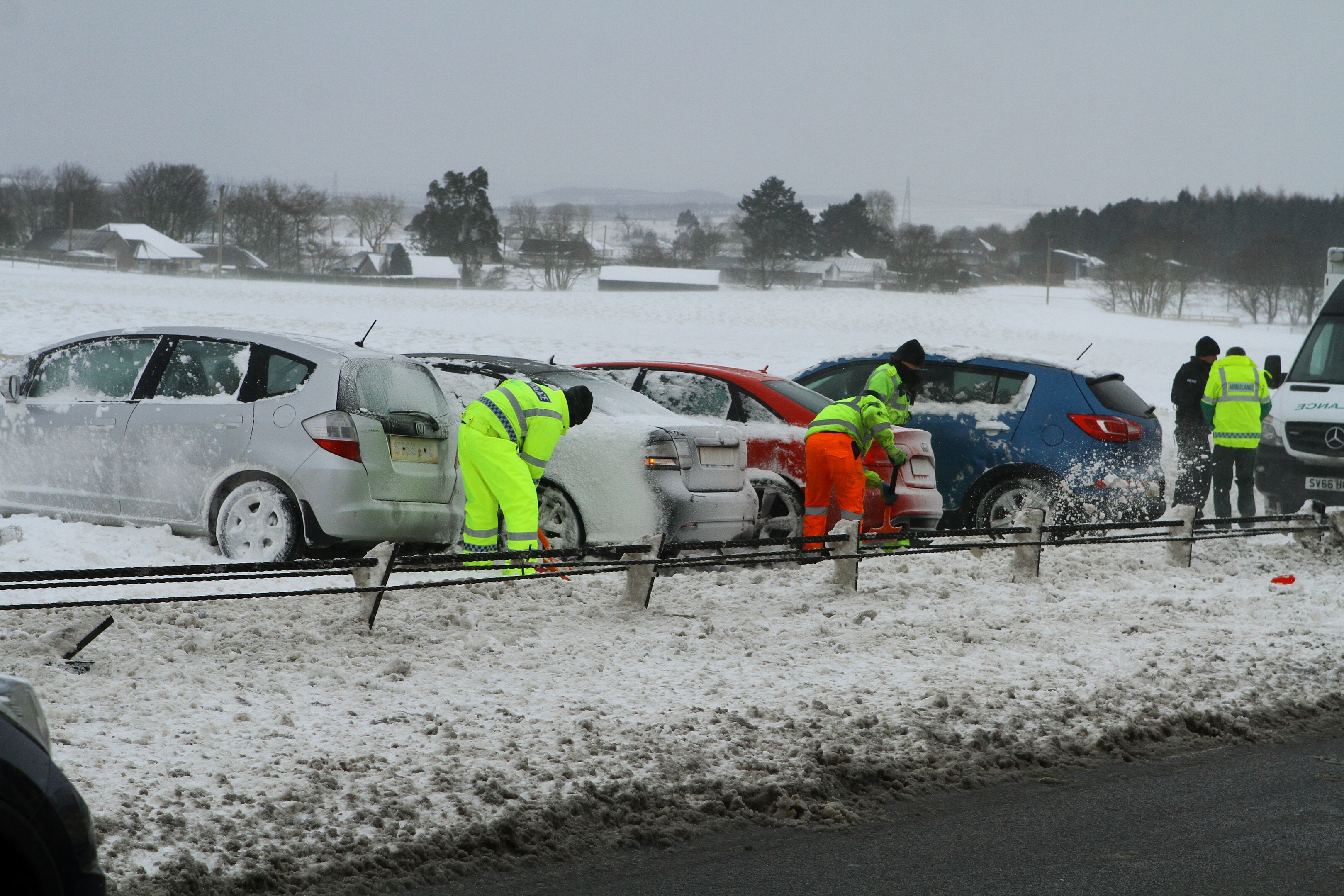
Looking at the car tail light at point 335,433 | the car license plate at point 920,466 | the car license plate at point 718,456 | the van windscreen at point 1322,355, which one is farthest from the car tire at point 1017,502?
the car tail light at point 335,433

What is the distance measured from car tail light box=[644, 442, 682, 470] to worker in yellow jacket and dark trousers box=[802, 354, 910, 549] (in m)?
1.28

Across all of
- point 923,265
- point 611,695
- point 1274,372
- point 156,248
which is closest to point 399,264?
point 156,248

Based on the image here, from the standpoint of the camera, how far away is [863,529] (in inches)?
373

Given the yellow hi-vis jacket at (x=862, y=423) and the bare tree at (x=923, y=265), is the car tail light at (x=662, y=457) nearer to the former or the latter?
the yellow hi-vis jacket at (x=862, y=423)

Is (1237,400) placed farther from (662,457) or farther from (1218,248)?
(1218,248)

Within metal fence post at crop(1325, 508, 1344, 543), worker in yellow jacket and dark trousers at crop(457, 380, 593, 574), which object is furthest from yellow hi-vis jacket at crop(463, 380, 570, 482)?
metal fence post at crop(1325, 508, 1344, 543)

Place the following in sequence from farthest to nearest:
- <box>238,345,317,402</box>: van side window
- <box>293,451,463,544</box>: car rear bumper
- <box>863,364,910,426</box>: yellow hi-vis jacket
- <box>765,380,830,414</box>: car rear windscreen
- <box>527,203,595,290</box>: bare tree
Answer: <box>527,203,595,290</box>: bare tree
<box>765,380,830,414</box>: car rear windscreen
<box>863,364,910,426</box>: yellow hi-vis jacket
<box>238,345,317,402</box>: van side window
<box>293,451,463,544</box>: car rear bumper

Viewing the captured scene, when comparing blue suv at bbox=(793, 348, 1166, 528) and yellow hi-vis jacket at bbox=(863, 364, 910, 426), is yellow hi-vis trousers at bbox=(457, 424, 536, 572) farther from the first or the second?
blue suv at bbox=(793, 348, 1166, 528)

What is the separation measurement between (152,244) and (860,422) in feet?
288

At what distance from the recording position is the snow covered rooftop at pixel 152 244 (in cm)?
8638

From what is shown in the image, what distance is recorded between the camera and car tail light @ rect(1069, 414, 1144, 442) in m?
10.4

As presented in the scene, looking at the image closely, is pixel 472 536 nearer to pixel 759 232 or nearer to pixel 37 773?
pixel 37 773

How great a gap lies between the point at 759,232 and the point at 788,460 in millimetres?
81371

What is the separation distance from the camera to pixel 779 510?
971 centimetres
